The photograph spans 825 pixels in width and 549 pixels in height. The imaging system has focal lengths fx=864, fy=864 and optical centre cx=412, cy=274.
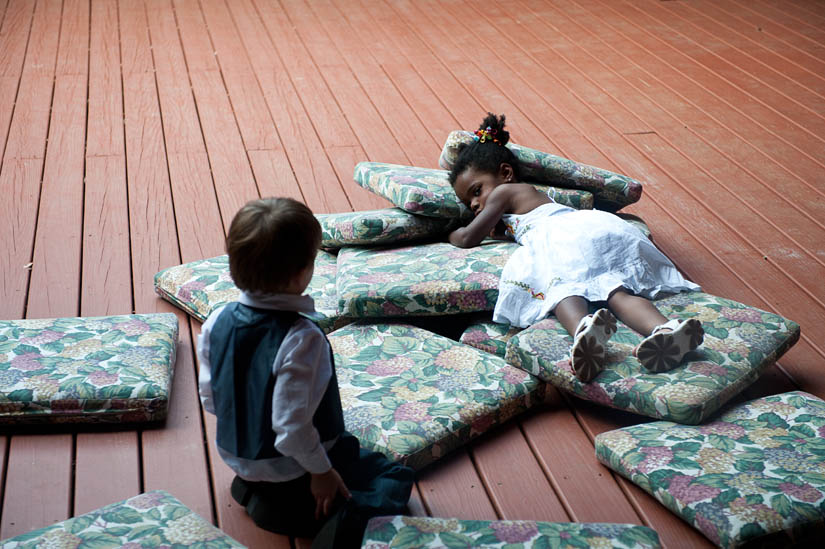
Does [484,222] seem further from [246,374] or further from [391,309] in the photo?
[246,374]

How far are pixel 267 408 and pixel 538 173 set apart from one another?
5.02 ft

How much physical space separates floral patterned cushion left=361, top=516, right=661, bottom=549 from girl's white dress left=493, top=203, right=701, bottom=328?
695 millimetres

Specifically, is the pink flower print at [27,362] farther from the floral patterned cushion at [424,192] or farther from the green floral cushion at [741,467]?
the green floral cushion at [741,467]

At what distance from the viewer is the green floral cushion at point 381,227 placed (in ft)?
8.47

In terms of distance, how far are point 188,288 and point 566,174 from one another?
122cm

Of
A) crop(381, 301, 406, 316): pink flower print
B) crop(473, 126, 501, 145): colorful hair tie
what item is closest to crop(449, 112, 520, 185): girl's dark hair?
crop(473, 126, 501, 145): colorful hair tie

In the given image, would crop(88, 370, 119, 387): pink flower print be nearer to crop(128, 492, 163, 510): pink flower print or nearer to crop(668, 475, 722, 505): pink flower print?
crop(128, 492, 163, 510): pink flower print

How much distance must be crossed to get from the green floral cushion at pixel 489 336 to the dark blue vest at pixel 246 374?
29.3 inches

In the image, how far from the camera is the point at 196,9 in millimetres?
5355

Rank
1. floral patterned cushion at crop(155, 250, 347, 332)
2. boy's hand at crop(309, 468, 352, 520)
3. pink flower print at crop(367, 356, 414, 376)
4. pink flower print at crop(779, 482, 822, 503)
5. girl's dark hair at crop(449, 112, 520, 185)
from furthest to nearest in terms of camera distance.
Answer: girl's dark hair at crop(449, 112, 520, 185), floral patterned cushion at crop(155, 250, 347, 332), pink flower print at crop(367, 356, 414, 376), pink flower print at crop(779, 482, 822, 503), boy's hand at crop(309, 468, 352, 520)

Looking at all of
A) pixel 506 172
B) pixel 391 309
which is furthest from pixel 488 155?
pixel 391 309

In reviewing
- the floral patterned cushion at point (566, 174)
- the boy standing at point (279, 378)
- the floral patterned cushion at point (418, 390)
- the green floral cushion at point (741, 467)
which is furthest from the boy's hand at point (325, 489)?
the floral patterned cushion at point (566, 174)

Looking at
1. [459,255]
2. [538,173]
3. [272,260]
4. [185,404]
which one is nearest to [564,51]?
[538,173]

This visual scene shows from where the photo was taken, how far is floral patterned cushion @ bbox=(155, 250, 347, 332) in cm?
237
